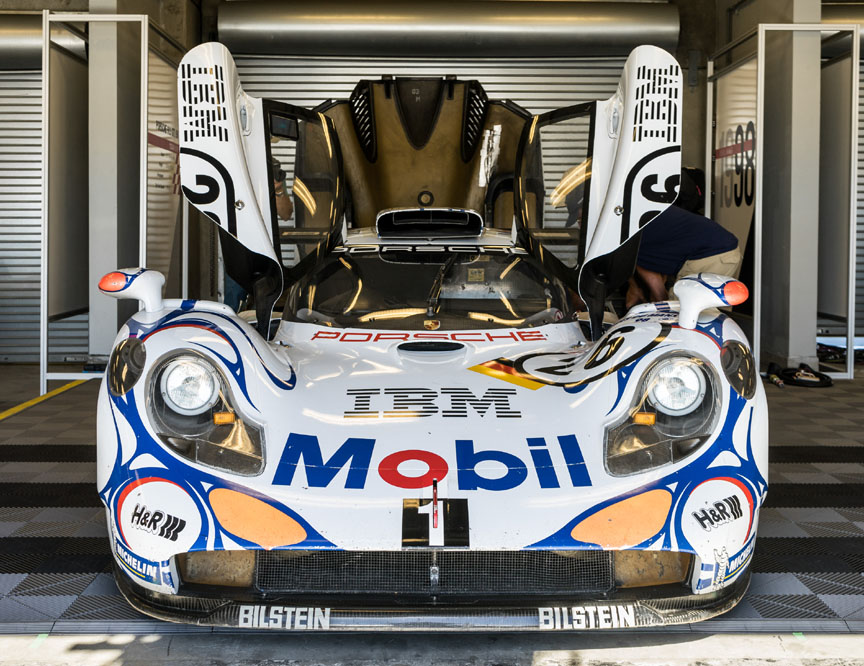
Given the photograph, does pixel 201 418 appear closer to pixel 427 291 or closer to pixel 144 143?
pixel 427 291

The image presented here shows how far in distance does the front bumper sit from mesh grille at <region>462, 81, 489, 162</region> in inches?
161

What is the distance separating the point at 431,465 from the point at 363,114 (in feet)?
12.5

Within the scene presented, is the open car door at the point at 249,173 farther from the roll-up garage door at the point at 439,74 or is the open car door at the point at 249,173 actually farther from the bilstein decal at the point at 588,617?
the roll-up garage door at the point at 439,74

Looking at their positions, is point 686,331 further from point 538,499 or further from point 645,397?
point 538,499

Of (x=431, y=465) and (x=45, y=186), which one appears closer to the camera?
(x=431, y=465)

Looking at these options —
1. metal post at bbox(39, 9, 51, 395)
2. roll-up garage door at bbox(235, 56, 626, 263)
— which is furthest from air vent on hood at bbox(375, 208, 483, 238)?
roll-up garage door at bbox(235, 56, 626, 263)

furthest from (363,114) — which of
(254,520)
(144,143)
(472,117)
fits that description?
(254,520)

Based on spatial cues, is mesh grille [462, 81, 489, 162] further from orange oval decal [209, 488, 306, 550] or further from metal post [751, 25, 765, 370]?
orange oval decal [209, 488, 306, 550]

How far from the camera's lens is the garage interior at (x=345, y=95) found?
600 cm

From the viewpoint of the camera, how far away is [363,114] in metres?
5.80

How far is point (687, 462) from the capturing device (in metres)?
2.47

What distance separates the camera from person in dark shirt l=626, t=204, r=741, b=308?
20.1 ft

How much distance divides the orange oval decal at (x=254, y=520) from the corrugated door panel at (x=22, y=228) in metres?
7.32

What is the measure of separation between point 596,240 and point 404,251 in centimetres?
78
